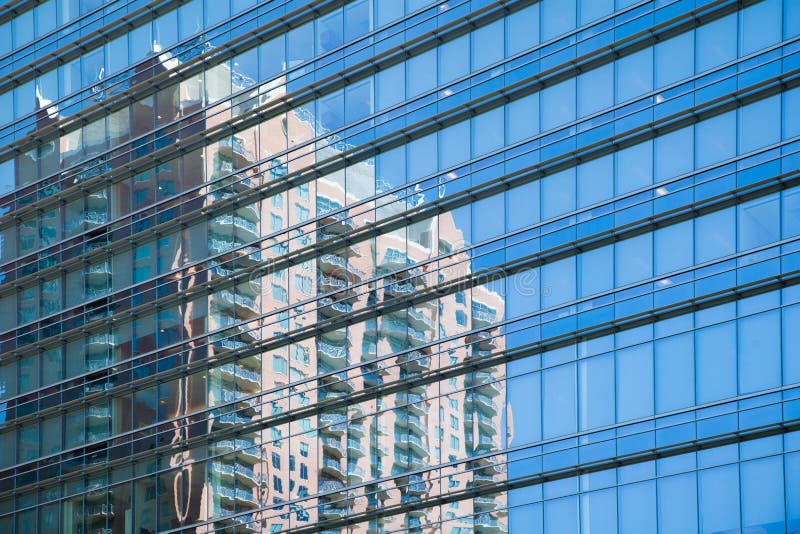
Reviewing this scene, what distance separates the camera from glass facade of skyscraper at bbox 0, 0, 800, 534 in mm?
40344

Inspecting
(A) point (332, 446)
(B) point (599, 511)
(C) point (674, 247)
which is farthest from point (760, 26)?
(A) point (332, 446)

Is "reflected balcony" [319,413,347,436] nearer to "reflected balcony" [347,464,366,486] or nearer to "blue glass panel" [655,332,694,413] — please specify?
"reflected balcony" [347,464,366,486]

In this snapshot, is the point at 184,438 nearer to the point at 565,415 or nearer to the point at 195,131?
the point at 195,131

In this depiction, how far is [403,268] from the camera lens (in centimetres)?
4588

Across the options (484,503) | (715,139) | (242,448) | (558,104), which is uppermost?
(558,104)

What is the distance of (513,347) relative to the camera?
4341 centimetres

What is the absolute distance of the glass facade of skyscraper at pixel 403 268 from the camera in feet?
132

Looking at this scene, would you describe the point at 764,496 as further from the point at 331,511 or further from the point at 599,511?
the point at 331,511

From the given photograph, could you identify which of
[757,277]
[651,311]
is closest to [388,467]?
[651,311]

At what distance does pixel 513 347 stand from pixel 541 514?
4570mm

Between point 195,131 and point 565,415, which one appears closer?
point 565,415

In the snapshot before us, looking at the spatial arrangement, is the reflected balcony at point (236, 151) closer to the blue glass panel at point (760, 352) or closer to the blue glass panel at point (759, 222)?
the blue glass panel at point (759, 222)

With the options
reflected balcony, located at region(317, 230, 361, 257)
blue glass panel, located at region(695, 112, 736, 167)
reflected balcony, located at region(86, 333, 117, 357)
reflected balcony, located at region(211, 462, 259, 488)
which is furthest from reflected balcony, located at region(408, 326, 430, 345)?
reflected balcony, located at region(86, 333, 117, 357)

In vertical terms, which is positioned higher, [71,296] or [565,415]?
[71,296]
